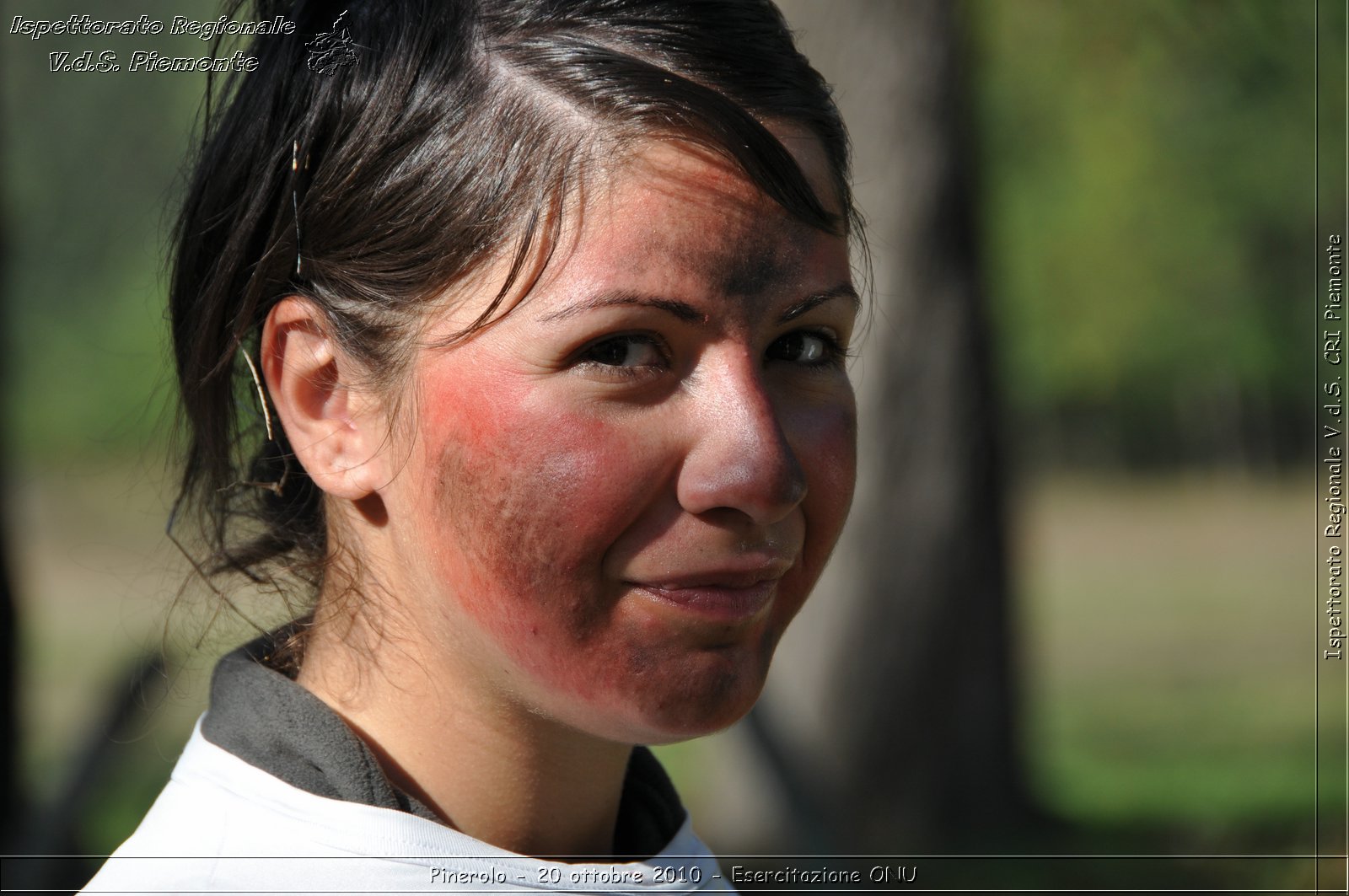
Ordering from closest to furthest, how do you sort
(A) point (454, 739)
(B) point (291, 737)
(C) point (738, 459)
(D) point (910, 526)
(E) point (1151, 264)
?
(C) point (738, 459), (B) point (291, 737), (A) point (454, 739), (D) point (910, 526), (E) point (1151, 264)

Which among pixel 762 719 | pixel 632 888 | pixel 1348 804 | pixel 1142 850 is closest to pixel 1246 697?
pixel 1348 804

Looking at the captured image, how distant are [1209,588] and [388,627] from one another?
51.4 ft

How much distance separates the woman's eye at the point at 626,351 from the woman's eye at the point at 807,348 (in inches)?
8.4

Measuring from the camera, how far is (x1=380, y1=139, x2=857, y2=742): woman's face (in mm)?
1674

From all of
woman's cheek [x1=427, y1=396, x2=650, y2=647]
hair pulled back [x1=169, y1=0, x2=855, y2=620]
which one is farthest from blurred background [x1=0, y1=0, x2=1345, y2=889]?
woman's cheek [x1=427, y1=396, x2=650, y2=647]

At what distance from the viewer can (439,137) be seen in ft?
5.97

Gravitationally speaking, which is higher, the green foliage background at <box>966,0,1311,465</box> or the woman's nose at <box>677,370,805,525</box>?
the woman's nose at <box>677,370,805,525</box>

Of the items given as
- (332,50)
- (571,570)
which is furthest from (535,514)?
(332,50)

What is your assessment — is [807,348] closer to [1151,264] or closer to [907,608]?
[907,608]

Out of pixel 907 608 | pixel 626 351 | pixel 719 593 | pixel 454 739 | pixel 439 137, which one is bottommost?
pixel 907 608

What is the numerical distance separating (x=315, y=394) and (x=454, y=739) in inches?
22.4

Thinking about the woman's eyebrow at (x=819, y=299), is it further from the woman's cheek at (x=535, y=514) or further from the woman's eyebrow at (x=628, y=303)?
the woman's cheek at (x=535, y=514)

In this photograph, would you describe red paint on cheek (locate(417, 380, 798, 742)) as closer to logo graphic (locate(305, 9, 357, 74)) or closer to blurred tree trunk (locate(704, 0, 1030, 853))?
logo graphic (locate(305, 9, 357, 74))

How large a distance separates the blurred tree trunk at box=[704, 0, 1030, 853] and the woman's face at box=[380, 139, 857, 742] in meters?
4.44
